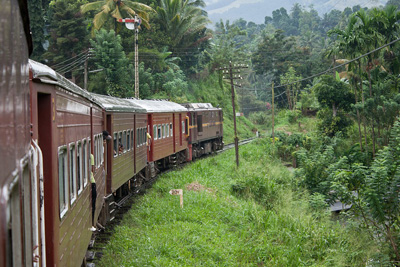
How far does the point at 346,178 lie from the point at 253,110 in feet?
166

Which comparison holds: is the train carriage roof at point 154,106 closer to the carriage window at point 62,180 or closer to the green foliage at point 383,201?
the green foliage at point 383,201

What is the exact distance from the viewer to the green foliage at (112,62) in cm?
3019

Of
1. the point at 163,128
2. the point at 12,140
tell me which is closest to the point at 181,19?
the point at 163,128

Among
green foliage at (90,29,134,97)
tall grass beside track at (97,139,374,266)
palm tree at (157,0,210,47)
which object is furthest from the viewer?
palm tree at (157,0,210,47)

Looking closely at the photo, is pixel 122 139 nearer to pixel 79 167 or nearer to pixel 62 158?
pixel 79 167

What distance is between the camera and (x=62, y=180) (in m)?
4.06

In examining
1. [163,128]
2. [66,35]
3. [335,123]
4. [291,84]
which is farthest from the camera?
[291,84]

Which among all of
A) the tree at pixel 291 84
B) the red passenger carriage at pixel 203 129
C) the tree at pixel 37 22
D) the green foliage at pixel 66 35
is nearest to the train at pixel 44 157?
the red passenger carriage at pixel 203 129

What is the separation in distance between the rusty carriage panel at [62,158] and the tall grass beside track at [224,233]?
119 inches

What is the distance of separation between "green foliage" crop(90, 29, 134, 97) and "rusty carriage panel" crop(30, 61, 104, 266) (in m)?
25.0

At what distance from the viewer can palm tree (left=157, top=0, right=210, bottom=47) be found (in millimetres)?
39625

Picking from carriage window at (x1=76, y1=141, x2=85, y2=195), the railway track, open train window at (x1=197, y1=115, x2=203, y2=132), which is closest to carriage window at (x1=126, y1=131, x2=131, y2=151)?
the railway track

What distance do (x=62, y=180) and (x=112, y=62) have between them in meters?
27.7

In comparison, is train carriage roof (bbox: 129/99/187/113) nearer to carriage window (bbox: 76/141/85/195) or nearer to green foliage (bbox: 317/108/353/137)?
carriage window (bbox: 76/141/85/195)
